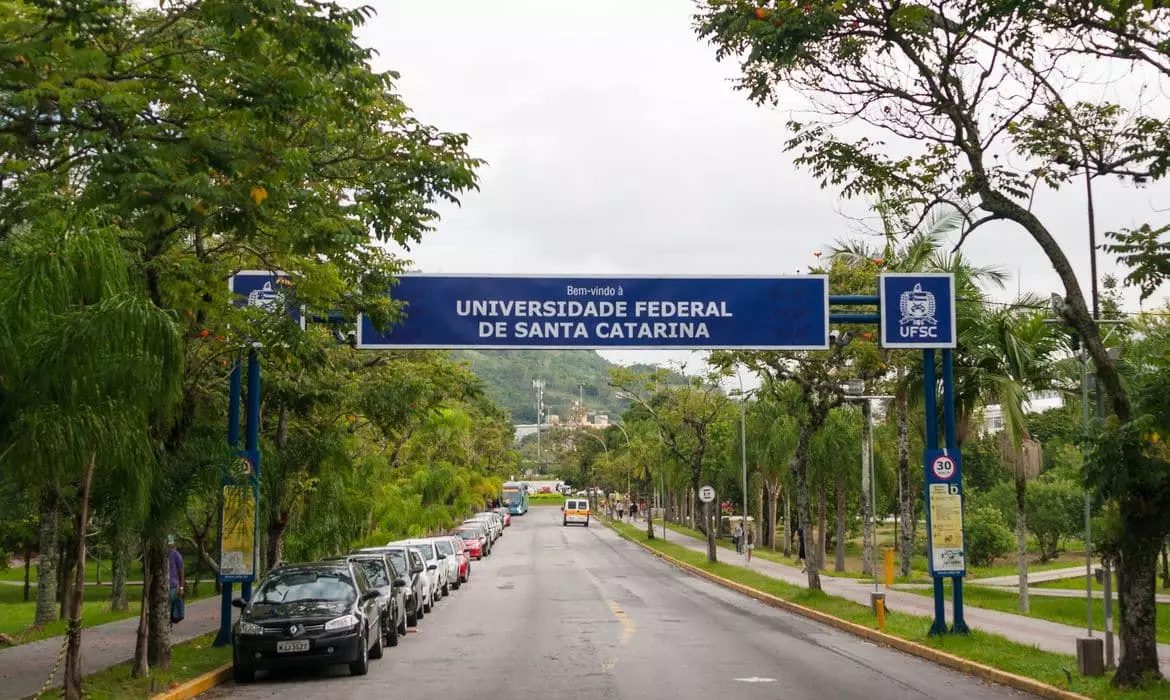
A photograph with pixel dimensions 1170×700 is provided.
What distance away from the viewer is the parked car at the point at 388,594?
18.5 m

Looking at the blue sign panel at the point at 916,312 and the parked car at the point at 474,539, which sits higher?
the blue sign panel at the point at 916,312

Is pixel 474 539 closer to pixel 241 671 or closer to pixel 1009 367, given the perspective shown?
pixel 1009 367

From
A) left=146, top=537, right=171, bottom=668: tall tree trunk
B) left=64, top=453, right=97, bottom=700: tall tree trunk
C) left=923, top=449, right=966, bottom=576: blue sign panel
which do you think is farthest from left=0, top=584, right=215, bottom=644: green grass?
left=923, top=449, right=966, bottom=576: blue sign panel

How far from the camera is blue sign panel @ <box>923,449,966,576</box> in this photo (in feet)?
63.1

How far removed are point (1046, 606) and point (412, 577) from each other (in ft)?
51.1

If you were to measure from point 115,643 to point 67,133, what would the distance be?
1129 cm

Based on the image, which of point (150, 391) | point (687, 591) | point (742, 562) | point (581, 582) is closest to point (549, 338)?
point (150, 391)

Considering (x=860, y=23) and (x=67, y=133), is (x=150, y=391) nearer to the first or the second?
(x=67, y=133)

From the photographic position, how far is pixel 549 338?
60.6ft

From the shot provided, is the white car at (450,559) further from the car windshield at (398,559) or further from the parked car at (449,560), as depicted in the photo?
the car windshield at (398,559)

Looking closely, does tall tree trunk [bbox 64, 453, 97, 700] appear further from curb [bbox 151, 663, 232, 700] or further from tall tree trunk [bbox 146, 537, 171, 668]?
tall tree trunk [bbox 146, 537, 171, 668]

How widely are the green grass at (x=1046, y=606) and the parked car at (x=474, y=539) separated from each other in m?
21.8

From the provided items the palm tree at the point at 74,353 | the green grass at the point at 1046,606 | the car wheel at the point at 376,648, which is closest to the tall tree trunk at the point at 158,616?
the car wheel at the point at 376,648

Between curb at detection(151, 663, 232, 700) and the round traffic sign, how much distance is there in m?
12.0
